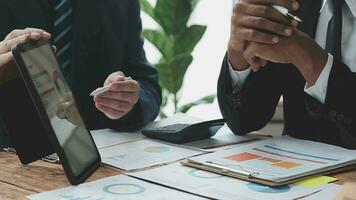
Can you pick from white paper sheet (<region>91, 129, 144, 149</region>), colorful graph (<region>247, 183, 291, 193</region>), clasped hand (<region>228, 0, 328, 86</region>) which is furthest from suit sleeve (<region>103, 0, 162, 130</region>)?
colorful graph (<region>247, 183, 291, 193</region>)

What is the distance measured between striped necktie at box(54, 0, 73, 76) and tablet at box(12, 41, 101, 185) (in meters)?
0.46

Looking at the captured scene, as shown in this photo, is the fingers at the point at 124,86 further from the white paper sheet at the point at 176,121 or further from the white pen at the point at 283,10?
the white pen at the point at 283,10

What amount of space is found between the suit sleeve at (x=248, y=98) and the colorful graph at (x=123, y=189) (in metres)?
0.52

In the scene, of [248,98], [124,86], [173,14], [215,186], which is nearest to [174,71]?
[173,14]

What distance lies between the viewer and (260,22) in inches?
49.5

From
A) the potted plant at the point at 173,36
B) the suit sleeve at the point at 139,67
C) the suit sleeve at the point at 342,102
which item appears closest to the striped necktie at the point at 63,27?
the suit sleeve at the point at 139,67

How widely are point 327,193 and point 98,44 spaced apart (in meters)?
0.93

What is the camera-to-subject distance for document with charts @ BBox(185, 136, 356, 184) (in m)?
1.06

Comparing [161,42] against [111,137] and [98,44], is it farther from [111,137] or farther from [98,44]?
[111,137]

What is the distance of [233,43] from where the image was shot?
1.39 meters

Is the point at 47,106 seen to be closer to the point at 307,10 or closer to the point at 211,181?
the point at 211,181

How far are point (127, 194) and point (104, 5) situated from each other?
2.81ft

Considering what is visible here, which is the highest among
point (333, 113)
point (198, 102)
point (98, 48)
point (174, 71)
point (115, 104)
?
point (98, 48)

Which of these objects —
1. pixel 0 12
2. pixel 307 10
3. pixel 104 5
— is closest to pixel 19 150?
pixel 0 12
